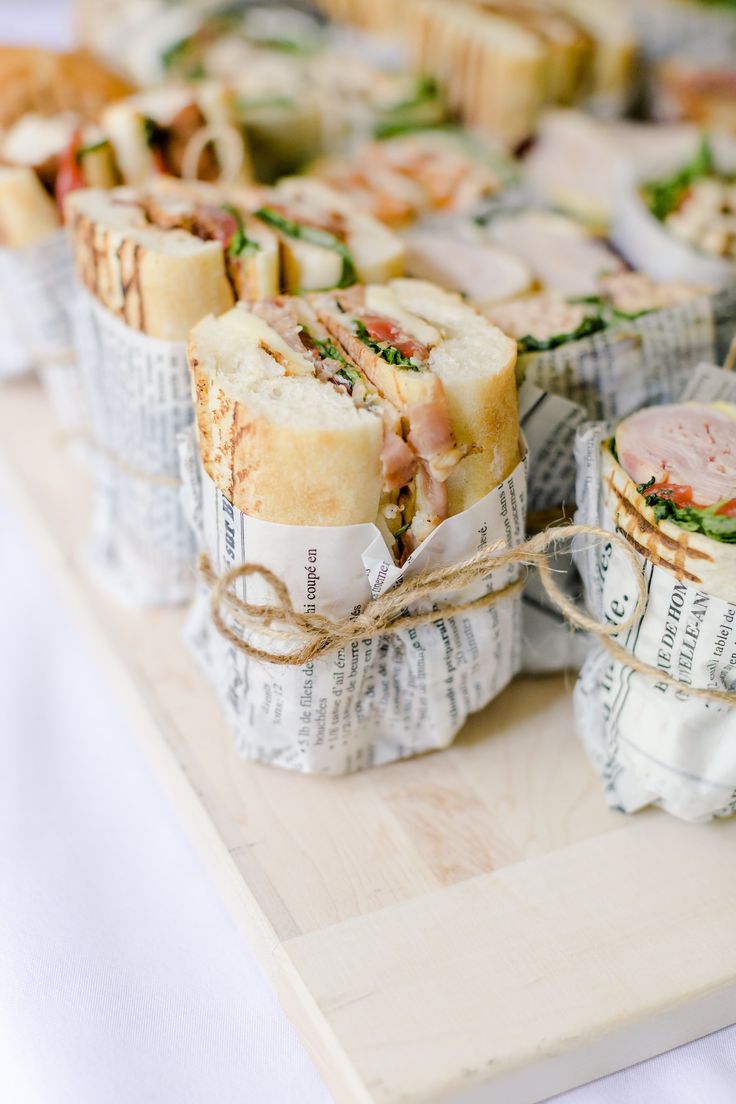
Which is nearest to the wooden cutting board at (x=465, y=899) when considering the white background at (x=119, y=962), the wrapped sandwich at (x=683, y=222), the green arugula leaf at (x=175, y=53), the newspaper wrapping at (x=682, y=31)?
the white background at (x=119, y=962)

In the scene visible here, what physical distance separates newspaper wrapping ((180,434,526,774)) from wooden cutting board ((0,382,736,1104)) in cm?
6

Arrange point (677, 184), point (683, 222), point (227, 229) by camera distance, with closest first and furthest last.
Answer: point (227, 229), point (683, 222), point (677, 184)

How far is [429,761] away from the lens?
1.14 m

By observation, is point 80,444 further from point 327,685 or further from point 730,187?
point 730,187

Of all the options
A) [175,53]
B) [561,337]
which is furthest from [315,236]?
[175,53]

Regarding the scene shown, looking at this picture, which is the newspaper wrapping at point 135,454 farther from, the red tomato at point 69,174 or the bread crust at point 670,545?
the bread crust at point 670,545

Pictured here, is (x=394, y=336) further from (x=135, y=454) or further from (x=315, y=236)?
(x=135, y=454)

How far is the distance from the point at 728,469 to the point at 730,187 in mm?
820

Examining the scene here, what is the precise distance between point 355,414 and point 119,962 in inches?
21.7

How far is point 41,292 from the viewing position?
1.46 metres

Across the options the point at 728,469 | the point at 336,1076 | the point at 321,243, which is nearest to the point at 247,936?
the point at 336,1076

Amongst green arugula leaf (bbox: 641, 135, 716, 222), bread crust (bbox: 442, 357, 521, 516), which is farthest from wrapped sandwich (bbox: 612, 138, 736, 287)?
bread crust (bbox: 442, 357, 521, 516)

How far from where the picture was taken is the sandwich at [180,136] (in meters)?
1.43

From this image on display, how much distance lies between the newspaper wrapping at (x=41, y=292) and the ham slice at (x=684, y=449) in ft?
2.67
